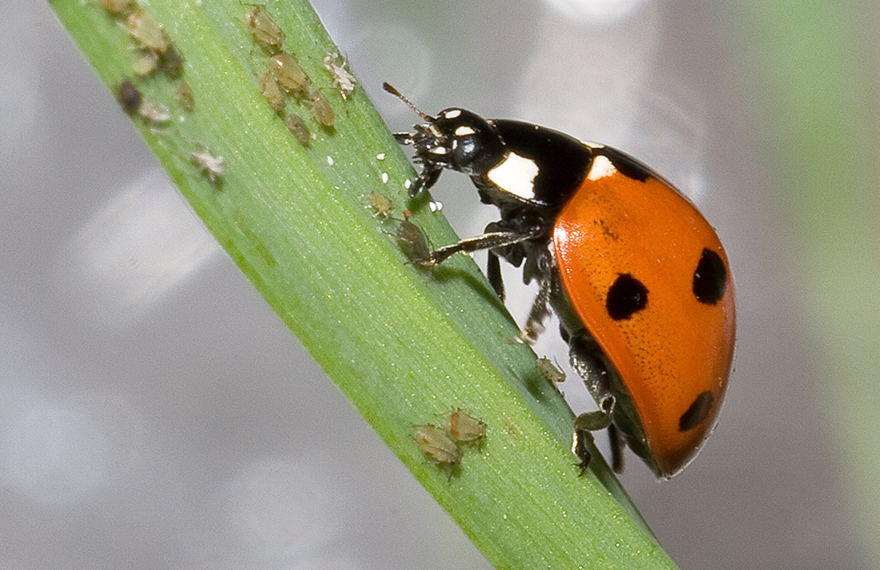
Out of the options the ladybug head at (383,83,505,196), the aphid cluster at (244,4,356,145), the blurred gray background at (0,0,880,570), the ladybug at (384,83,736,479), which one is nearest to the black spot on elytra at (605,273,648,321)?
the ladybug at (384,83,736,479)

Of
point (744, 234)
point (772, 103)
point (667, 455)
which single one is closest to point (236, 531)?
point (667, 455)

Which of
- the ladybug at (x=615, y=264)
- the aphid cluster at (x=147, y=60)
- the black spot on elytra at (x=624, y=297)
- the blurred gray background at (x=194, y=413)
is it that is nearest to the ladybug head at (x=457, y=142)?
the ladybug at (x=615, y=264)

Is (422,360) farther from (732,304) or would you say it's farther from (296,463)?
(296,463)

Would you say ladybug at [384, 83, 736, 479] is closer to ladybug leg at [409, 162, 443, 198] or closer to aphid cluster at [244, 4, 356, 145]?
ladybug leg at [409, 162, 443, 198]

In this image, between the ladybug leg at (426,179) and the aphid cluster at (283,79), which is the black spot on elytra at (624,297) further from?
the aphid cluster at (283,79)

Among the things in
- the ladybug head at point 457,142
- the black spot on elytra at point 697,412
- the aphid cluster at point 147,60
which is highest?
the aphid cluster at point 147,60

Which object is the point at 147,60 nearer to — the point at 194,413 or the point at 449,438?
the point at 449,438
